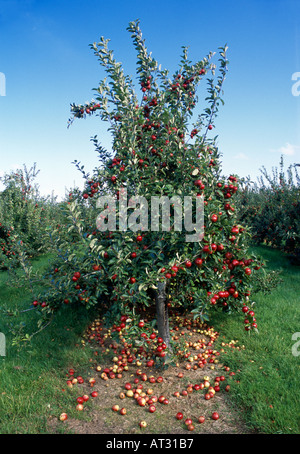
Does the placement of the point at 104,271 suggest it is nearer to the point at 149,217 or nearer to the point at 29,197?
the point at 149,217

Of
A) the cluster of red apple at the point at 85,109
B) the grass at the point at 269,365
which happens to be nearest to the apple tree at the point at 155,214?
the cluster of red apple at the point at 85,109

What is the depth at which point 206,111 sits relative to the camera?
4074mm

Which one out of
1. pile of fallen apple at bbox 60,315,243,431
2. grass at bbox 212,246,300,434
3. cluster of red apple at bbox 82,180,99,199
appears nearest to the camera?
grass at bbox 212,246,300,434

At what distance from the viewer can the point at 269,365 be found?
13.0ft

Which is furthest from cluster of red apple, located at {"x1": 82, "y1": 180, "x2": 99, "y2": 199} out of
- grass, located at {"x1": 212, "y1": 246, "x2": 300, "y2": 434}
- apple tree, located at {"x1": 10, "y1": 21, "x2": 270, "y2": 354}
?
grass, located at {"x1": 212, "y1": 246, "x2": 300, "y2": 434}

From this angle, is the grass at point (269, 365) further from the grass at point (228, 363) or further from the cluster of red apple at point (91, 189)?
the cluster of red apple at point (91, 189)

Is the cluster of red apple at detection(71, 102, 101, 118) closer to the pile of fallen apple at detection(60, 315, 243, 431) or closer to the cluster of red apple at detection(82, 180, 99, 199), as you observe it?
the cluster of red apple at detection(82, 180, 99, 199)

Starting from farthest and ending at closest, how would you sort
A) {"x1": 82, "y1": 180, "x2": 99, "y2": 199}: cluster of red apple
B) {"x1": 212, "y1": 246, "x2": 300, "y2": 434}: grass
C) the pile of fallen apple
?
{"x1": 82, "y1": 180, "x2": 99, "y2": 199}: cluster of red apple, the pile of fallen apple, {"x1": 212, "y1": 246, "x2": 300, "y2": 434}: grass

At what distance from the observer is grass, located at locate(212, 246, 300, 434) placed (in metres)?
3.17

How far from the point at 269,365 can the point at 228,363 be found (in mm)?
497

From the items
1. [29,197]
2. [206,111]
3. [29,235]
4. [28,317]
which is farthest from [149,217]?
[29,197]
